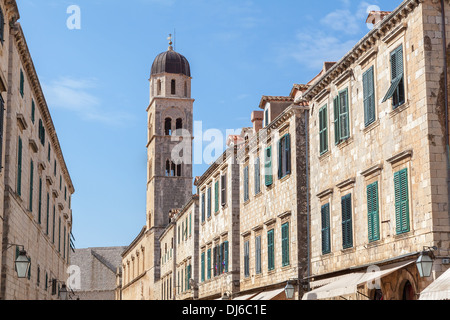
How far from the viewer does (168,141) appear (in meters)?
73.5

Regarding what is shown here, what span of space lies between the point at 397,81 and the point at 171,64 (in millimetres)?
55338

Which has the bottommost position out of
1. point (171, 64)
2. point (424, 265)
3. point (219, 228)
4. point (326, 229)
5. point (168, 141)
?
point (424, 265)

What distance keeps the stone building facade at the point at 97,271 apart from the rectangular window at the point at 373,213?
76648mm

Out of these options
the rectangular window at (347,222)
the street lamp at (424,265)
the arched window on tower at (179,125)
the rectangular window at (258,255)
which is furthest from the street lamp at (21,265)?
the arched window on tower at (179,125)

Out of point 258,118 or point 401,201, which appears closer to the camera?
point 401,201

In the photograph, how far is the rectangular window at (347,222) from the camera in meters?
22.0

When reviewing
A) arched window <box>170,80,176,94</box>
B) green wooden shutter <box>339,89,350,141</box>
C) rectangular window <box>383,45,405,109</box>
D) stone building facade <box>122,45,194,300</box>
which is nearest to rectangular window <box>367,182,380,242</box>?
rectangular window <box>383,45,405,109</box>

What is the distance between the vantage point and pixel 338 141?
913 inches

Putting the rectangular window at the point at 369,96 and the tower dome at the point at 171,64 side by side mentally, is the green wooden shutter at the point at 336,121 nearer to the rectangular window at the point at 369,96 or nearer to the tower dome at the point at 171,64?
the rectangular window at the point at 369,96

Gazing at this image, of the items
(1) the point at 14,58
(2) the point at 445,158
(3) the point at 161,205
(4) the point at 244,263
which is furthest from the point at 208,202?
(3) the point at 161,205

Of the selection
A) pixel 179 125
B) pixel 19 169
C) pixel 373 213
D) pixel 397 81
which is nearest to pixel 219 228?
pixel 19 169

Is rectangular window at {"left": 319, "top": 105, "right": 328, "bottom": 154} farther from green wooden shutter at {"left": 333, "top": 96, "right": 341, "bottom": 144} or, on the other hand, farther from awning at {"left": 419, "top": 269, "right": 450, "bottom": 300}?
awning at {"left": 419, "top": 269, "right": 450, "bottom": 300}

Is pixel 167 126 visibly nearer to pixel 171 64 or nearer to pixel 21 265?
pixel 171 64

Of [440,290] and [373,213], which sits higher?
[373,213]
